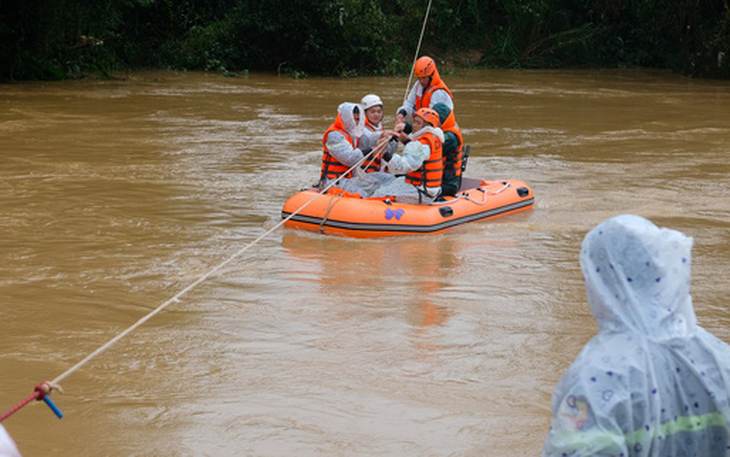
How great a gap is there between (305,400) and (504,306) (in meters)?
2.13

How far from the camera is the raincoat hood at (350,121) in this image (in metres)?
9.23

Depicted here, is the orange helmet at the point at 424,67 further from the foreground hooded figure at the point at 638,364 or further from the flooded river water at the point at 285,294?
the foreground hooded figure at the point at 638,364

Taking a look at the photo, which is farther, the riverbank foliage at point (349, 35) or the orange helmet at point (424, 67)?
the riverbank foliage at point (349, 35)

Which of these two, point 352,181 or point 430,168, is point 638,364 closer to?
point 430,168

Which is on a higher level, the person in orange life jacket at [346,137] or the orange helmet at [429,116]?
the orange helmet at [429,116]

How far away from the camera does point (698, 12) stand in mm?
24703

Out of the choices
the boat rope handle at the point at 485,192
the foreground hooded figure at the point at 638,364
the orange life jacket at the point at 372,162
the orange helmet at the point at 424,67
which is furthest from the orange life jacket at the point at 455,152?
the foreground hooded figure at the point at 638,364

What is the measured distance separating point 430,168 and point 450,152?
0.48 meters

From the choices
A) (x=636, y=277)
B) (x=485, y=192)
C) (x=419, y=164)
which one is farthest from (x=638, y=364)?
(x=485, y=192)

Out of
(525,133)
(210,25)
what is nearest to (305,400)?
(525,133)

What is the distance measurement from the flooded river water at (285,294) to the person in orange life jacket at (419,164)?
1.57ft

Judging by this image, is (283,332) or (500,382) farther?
(283,332)

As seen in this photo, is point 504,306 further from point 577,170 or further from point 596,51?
point 596,51

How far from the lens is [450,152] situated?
9516 mm
